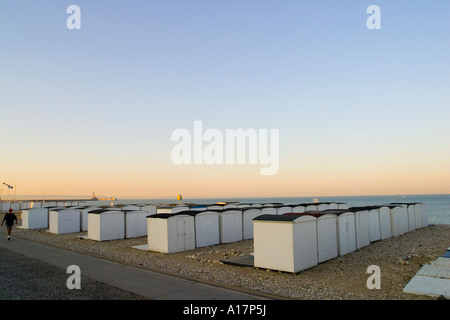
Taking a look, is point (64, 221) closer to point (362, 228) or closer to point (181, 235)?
point (181, 235)

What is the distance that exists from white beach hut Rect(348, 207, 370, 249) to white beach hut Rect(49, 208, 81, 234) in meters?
22.8

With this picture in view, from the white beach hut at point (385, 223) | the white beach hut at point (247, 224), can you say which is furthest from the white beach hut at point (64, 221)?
the white beach hut at point (385, 223)

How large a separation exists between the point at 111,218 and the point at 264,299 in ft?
56.7

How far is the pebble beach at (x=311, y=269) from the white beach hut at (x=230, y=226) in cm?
55

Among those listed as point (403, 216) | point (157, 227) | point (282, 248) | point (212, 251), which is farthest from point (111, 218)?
point (403, 216)

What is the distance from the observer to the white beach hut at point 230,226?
20944mm

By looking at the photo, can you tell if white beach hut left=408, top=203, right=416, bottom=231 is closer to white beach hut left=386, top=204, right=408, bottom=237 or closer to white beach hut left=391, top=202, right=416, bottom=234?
white beach hut left=391, top=202, right=416, bottom=234

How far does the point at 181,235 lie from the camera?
18.5 metres

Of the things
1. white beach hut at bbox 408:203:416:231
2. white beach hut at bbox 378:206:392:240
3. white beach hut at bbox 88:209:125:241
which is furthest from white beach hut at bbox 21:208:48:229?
white beach hut at bbox 408:203:416:231

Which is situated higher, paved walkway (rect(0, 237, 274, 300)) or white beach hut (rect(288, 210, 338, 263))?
white beach hut (rect(288, 210, 338, 263))

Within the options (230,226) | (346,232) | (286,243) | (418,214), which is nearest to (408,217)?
(418,214)

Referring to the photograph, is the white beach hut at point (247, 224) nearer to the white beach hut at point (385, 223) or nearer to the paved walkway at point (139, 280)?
the white beach hut at point (385, 223)

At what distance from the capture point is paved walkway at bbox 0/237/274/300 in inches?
372

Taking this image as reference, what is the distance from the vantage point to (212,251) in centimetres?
1831
